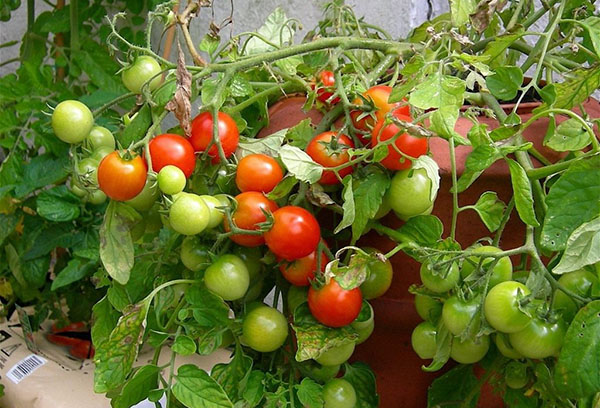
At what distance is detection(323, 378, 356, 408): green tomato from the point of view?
476 mm

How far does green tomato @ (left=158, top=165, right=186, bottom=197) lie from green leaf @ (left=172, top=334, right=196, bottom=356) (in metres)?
0.11

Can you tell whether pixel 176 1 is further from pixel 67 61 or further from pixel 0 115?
pixel 67 61

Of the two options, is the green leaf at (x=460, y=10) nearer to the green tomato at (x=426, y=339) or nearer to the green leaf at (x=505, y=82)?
the green leaf at (x=505, y=82)

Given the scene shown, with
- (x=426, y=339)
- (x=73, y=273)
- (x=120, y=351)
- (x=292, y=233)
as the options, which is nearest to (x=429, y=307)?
(x=426, y=339)

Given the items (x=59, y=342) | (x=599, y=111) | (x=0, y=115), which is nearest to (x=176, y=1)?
(x=599, y=111)

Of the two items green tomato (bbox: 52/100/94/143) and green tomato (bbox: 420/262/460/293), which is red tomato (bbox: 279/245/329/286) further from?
green tomato (bbox: 52/100/94/143)

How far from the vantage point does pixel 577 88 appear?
49 centimetres

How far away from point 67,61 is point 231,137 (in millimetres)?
745

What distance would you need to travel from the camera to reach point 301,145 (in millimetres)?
510

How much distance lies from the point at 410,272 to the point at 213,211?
187mm

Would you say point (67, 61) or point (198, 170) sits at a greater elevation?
point (198, 170)

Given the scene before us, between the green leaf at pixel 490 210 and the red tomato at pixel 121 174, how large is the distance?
0.24m

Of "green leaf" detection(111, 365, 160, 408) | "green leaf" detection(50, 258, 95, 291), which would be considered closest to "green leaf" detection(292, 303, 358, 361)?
"green leaf" detection(111, 365, 160, 408)

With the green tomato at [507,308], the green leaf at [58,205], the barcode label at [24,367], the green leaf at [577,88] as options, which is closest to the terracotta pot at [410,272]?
the green leaf at [577,88]
